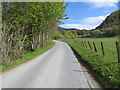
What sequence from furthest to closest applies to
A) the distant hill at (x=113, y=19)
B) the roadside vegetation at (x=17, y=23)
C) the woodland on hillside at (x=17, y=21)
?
the woodland on hillside at (x=17, y=21)
the roadside vegetation at (x=17, y=23)
the distant hill at (x=113, y=19)

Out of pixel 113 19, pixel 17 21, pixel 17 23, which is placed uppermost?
pixel 113 19

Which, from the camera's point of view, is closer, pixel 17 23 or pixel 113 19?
pixel 17 23

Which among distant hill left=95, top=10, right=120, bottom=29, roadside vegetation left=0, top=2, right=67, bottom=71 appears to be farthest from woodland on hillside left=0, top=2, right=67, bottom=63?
distant hill left=95, top=10, right=120, bottom=29

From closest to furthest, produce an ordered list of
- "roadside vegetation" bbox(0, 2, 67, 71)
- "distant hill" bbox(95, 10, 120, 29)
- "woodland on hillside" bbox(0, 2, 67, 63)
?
"distant hill" bbox(95, 10, 120, 29) < "roadside vegetation" bbox(0, 2, 67, 71) < "woodland on hillside" bbox(0, 2, 67, 63)

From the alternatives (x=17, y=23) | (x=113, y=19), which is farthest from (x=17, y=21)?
(x=113, y=19)

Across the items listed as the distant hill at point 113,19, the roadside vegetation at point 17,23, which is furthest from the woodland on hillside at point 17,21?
the distant hill at point 113,19

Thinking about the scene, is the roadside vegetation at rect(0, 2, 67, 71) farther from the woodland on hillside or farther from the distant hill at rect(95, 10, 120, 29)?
the distant hill at rect(95, 10, 120, 29)

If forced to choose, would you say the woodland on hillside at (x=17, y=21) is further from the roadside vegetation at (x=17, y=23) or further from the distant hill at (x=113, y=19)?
the distant hill at (x=113, y=19)

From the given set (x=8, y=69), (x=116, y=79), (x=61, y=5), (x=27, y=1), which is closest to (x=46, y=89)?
(x=116, y=79)

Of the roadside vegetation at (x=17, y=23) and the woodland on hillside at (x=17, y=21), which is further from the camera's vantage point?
the woodland on hillside at (x=17, y=21)

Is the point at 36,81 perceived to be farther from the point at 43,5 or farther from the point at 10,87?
the point at 43,5

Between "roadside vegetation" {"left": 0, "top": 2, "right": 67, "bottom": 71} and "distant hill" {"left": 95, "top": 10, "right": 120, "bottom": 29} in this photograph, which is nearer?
"distant hill" {"left": 95, "top": 10, "right": 120, "bottom": 29}

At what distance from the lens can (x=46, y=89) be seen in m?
5.04

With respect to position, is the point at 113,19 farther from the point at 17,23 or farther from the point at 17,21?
the point at 17,21
